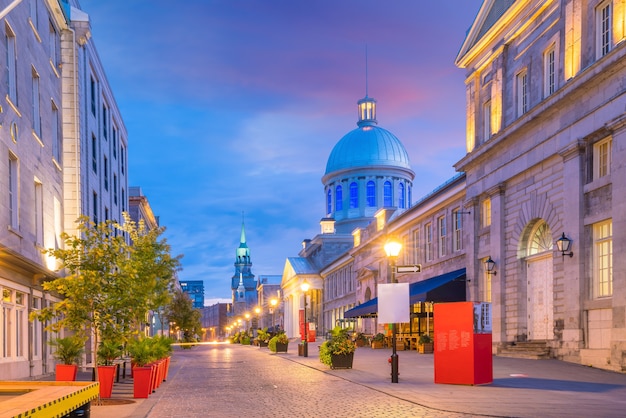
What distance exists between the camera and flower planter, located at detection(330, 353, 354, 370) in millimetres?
25062

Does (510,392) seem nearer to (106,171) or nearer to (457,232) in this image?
(457,232)

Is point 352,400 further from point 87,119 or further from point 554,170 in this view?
point 87,119

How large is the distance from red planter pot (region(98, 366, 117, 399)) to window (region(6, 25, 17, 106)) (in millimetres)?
8451

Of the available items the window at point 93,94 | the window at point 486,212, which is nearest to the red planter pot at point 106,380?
A: the window at point 486,212

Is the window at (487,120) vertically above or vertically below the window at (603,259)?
above

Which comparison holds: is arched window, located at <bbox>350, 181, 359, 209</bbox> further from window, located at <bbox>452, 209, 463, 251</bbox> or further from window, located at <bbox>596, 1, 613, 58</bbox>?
window, located at <bbox>596, 1, 613, 58</bbox>

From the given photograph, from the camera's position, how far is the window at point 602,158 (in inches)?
888

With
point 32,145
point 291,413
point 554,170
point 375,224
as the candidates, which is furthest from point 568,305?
point 375,224

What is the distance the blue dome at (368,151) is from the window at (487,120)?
67.0m

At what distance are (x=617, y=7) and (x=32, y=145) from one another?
61.0 ft

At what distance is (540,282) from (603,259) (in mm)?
5166

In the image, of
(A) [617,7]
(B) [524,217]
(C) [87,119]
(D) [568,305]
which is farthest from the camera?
(C) [87,119]

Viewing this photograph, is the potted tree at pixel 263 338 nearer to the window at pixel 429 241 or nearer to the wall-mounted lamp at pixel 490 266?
the window at pixel 429 241

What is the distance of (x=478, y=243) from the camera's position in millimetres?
33406
